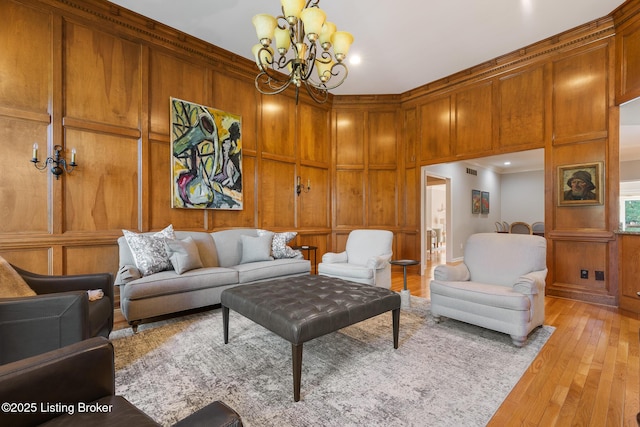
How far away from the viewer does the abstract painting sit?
3.81 m

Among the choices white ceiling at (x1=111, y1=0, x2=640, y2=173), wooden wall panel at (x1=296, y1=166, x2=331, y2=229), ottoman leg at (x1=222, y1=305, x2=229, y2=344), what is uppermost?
white ceiling at (x1=111, y1=0, x2=640, y2=173)

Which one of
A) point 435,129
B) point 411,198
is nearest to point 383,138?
point 435,129

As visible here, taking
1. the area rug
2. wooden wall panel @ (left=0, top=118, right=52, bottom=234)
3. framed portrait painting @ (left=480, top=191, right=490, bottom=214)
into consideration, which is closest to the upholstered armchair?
the area rug

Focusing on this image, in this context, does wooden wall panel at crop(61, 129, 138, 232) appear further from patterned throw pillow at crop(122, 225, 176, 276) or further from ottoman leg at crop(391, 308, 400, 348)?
ottoman leg at crop(391, 308, 400, 348)

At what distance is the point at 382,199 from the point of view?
19.3ft

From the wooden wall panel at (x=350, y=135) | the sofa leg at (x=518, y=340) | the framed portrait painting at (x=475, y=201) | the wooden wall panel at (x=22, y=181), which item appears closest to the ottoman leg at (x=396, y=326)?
the sofa leg at (x=518, y=340)

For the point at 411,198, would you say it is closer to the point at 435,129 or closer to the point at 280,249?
the point at 435,129

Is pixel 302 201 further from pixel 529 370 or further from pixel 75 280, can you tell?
pixel 529 370

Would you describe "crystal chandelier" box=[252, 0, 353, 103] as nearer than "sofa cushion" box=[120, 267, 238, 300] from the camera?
Yes

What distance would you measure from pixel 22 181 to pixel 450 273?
4.44 m

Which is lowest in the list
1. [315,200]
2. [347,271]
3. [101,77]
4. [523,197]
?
[347,271]

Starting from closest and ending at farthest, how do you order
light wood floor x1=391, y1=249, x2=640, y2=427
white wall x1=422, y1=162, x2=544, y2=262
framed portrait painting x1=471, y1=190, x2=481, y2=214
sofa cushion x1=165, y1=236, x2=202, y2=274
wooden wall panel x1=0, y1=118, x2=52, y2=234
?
light wood floor x1=391, y1=249, x2=640, y2=427 → wooden wall panel x1=0, y1=118, x2=52, y2=234 → sofa cushion x1=165, y1=236, x2=202, y2=274 → white wall x1=422, y1=162, x2=544, y2=262 → framed portrait painting x1=471, y1=190, x2=481, y2=214

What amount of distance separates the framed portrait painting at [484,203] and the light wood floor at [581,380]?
5.79m

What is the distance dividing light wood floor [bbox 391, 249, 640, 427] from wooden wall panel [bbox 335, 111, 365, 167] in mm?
4051
